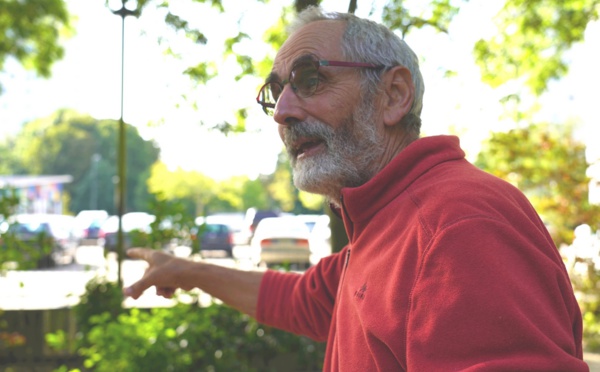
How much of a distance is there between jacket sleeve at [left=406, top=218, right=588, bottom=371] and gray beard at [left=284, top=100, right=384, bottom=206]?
55 cm

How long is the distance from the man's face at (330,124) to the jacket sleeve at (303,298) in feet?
1.57

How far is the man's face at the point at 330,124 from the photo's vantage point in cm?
166

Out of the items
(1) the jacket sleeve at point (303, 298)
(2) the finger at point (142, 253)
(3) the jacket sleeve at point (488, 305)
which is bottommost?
(1) the jacket sleeve at point (303, 298)

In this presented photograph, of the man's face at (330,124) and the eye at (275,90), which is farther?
the eye at (275,90)

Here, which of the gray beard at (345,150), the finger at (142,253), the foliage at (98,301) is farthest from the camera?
the foliage at (98,301)

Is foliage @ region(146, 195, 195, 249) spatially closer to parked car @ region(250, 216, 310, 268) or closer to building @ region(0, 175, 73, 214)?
parked car @ region(250, 216, 310, 268)

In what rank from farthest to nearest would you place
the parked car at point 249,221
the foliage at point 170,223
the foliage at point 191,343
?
the parked car at point 249,221
the foliage at point 170,223
the foliage at point 191,343

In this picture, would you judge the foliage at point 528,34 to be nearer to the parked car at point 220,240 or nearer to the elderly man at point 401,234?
the elderly man at point 401,234

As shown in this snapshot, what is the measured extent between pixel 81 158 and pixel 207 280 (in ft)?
193

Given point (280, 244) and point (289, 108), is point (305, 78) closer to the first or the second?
point (289, 108)

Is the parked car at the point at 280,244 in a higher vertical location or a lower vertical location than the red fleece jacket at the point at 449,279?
lower

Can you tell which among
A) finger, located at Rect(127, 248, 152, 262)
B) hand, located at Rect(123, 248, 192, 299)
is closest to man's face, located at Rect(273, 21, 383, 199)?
hand, located at Rect(123, 248, 192, 299)

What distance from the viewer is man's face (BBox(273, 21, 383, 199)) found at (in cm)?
166

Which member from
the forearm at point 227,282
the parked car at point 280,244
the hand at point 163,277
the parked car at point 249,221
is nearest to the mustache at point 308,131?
the forearm at point 227,282
